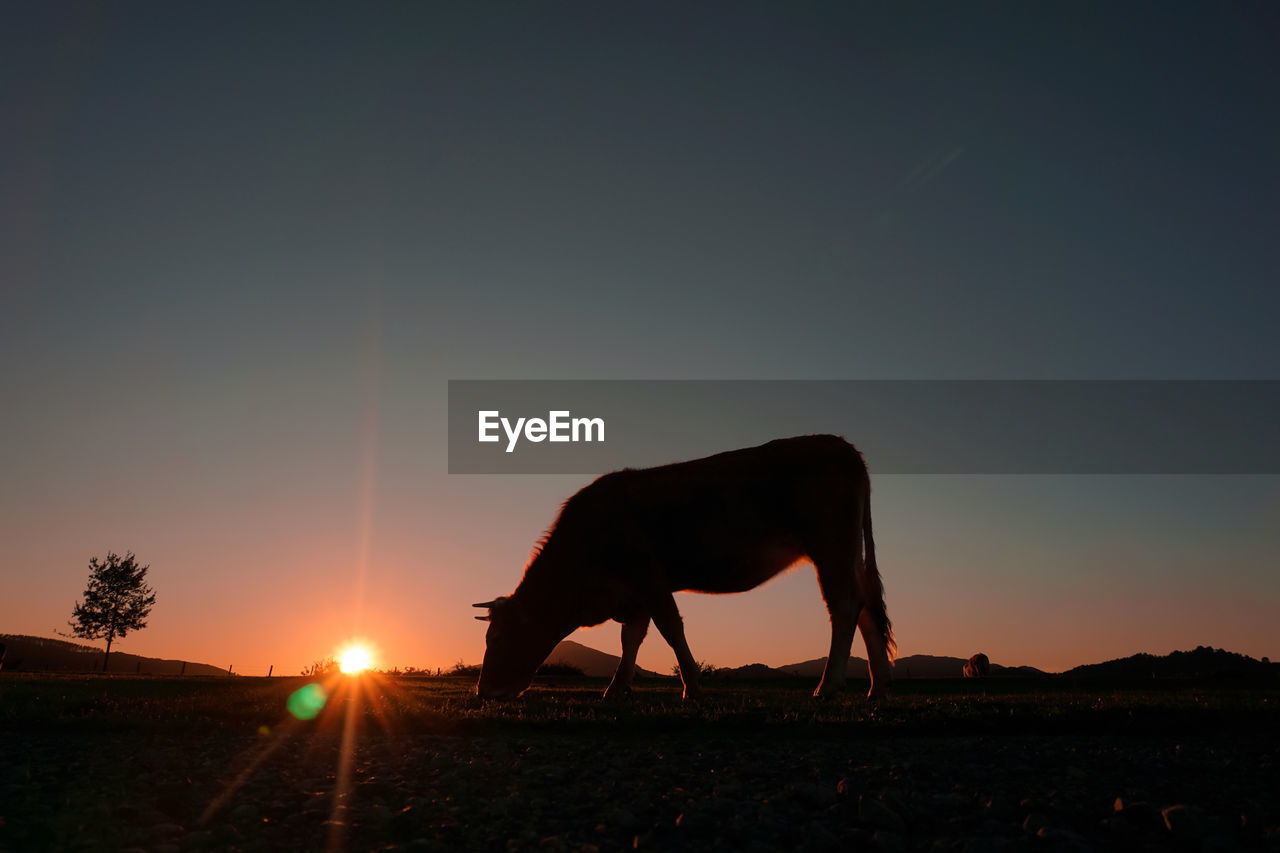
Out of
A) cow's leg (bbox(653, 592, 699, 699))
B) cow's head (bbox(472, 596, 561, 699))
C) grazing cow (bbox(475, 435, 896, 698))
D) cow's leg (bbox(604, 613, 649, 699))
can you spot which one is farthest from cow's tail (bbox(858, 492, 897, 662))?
cow's head (bbox(472, 596, 561, 699))

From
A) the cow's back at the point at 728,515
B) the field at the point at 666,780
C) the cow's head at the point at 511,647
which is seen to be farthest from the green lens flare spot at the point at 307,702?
the cow's back at the point at 728,515

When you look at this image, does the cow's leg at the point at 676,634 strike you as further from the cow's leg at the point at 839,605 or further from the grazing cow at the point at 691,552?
the cow's leg at the point at 839,605

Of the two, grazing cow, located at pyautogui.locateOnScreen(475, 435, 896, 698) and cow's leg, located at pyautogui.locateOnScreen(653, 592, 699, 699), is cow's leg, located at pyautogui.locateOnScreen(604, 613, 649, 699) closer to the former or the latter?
grazing cow, located at pyautogui.locateOnScreen(475, 435, 896, 698)

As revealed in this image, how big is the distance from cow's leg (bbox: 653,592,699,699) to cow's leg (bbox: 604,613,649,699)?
1074mm

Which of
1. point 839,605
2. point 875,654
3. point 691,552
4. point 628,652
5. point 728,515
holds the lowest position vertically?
point 875,654

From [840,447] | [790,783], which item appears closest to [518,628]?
[840,447]

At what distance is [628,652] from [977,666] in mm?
36822

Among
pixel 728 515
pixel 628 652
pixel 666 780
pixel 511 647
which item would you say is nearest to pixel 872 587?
pixel 728 515

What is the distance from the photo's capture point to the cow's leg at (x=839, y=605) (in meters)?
11.7

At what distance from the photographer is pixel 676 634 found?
42.2 ft

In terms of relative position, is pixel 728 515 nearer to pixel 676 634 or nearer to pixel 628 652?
pixel 676 634

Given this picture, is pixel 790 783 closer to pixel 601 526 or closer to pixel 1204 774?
pixel 1204 774

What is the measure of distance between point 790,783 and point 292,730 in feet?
20.6

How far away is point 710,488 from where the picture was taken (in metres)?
13.4
